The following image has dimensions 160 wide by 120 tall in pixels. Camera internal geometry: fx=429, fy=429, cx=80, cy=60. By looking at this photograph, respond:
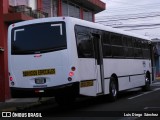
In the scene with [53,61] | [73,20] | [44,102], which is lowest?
[44,102]

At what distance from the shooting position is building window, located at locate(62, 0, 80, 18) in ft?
94.6

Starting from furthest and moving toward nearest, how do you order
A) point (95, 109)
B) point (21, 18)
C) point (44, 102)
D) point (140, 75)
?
1. point (140, 75)
2. point (21, 18)
3. point (44, 102)
4. point (95, 109)

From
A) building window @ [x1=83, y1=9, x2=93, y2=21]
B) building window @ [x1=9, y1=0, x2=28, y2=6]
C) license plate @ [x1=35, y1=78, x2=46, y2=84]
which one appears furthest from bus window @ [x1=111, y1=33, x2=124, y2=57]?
building window @ [x1=83, y1=9, x2=93, y2=21]

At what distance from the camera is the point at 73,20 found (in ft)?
48.0

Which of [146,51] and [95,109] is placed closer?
[95,109]

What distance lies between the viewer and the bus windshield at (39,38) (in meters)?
14.3

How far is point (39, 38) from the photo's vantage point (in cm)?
1460

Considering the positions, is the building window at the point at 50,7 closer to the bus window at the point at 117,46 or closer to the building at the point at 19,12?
the building at the point at 19,12

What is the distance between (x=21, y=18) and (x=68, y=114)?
761cm

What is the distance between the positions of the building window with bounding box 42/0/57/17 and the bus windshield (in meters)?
11.0

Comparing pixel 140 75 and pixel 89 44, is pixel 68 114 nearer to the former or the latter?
pixel 89 44

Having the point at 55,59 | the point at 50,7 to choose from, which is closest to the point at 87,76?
the point at 55,59

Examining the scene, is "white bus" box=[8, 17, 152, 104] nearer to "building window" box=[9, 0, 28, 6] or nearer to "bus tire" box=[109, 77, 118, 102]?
"bus tire" box=[109, 77, 118, 102]

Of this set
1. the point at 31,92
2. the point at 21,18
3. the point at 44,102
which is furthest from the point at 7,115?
the point at 21,18
